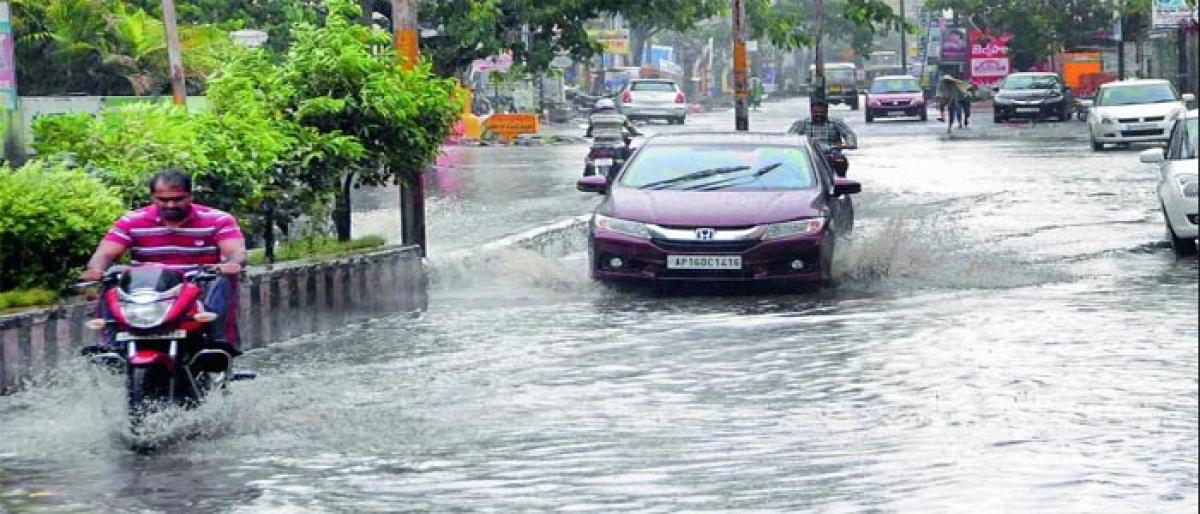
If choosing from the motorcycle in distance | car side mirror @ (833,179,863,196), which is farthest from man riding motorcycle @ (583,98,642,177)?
the motorcycle in distance

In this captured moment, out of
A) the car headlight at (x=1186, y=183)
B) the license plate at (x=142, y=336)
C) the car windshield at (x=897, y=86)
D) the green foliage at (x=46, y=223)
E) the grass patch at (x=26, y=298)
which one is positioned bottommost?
the car windshield at (x=897, y=86)

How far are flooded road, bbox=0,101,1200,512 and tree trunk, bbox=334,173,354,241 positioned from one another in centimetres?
89

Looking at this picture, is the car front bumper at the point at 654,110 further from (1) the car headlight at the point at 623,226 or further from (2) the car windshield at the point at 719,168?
(1) the car headlight at the point at 623,226

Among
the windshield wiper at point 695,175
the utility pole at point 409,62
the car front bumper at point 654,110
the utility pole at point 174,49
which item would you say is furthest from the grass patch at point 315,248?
the car front bumper at point 654,110

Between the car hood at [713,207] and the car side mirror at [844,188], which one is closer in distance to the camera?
the car hood at [713,207]

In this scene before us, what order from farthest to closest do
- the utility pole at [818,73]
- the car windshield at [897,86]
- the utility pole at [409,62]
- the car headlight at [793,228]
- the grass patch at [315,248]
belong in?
the car windshield at [897,86] < the utility pole at [818,73] < the utility pole at [409,62] < the car headlight at [793,228] < the grass patch at [315,248]

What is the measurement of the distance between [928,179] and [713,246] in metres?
19.9

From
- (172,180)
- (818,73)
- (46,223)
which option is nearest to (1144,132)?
(818,73)

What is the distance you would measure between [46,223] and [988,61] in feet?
265

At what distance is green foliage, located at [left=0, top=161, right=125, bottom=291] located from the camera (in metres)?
13.3

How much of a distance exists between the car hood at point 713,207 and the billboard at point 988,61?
7315 cm

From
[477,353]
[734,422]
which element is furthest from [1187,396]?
[477,353]

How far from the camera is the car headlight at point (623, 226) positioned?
18.1m

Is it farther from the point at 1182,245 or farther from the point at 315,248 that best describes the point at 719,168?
the point at 1182,245
